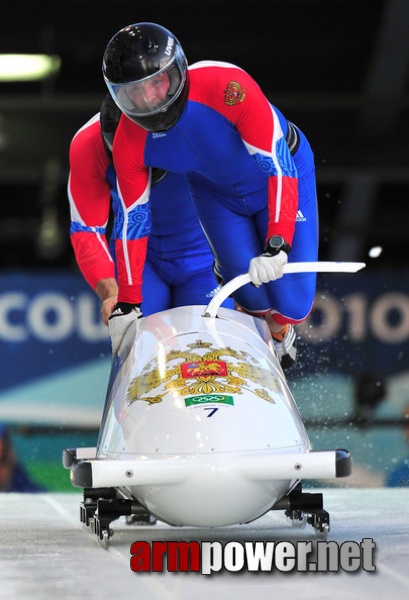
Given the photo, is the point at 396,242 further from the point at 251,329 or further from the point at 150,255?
the point at 251,329

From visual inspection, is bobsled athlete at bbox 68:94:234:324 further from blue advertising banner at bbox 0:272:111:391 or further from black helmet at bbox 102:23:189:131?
blue advertising banner at bbox 0:272:111:391

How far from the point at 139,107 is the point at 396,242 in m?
8.36

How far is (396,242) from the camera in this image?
11648mm

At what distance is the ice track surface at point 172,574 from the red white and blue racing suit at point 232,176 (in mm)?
776

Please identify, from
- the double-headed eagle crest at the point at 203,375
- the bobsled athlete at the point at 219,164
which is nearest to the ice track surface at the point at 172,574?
the double-headed eagle crest at the point at 203,375

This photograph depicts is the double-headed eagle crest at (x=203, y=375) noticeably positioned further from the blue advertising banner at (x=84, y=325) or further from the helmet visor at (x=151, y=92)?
the blue advertising banner at (x=84, y=325)

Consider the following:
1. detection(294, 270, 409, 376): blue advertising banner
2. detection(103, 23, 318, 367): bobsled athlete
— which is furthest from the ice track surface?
detection(294, 270, 409, 376): blue advertising banner

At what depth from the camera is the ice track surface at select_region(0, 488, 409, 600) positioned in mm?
2287

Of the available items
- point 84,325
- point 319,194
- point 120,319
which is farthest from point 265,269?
point 319,194

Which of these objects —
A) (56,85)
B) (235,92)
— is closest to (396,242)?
(56,85)

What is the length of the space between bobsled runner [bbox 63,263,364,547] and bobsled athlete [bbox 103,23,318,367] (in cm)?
28

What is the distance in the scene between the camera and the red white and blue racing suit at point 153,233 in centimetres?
440

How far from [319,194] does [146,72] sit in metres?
7.11

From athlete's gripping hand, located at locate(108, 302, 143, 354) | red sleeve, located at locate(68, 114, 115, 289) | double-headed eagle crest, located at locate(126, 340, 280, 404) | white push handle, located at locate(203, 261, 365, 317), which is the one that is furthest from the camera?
red sleeve, located at locate(68, 114, 115, 289)
